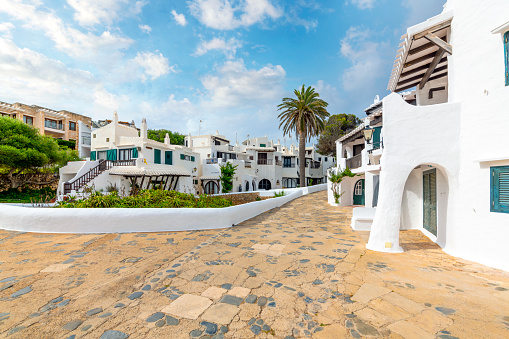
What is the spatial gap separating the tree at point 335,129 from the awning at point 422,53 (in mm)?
31218

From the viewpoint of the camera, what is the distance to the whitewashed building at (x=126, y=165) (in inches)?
842

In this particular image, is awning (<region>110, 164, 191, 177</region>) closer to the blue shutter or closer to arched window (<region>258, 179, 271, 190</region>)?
arched window (<region>258, 179, 271, 190</region>)

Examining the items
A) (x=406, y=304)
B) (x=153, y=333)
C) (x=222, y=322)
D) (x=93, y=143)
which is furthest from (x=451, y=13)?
(x=93, y=143)

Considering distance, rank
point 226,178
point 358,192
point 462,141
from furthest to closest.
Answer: point 226,178, point 358,192, point 462,141

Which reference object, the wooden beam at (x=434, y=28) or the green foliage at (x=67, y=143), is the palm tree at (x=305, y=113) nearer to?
the wooden beam at (x=434, y=28)

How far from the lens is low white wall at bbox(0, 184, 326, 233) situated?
28.3 ft

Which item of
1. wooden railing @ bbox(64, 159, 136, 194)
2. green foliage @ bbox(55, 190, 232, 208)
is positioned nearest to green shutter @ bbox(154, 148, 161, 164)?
wooden railing @ bbox(64, 159, 136, 194)

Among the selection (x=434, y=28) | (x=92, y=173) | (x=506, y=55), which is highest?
(x=434, y=28)

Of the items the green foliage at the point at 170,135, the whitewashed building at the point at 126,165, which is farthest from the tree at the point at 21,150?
the green foliage at the point at 170,135

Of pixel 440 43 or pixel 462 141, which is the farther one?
pixel 440 43

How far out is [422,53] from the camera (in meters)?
7.89

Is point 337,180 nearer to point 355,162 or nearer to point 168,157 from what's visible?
point 355,162

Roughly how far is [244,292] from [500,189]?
623cm

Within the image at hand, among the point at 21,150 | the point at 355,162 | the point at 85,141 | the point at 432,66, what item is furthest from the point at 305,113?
the point at 85,141
